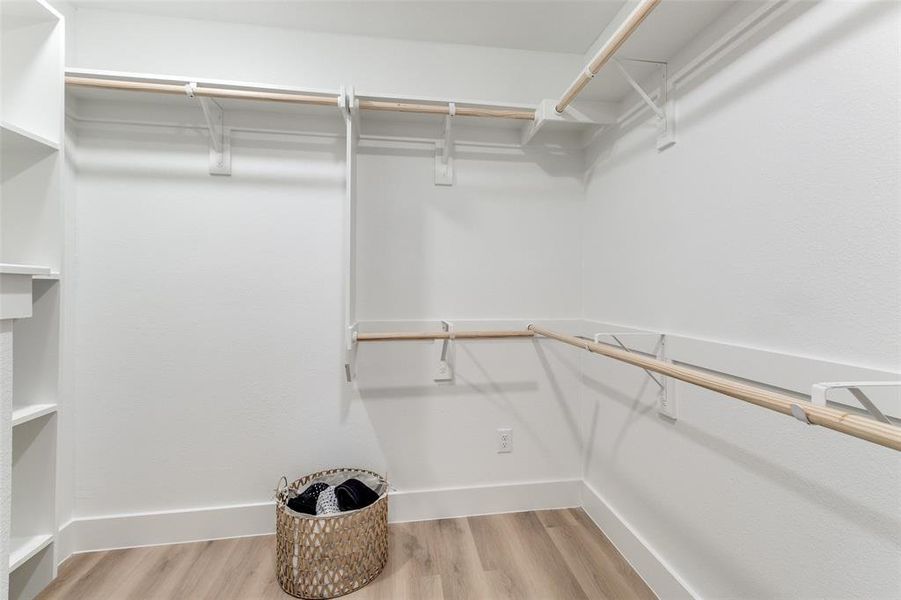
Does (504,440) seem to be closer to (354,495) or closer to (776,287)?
(354,495)

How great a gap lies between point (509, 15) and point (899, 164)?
1419 mm

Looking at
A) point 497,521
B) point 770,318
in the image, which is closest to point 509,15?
point 770,318

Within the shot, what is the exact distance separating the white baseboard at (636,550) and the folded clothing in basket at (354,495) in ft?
3.24

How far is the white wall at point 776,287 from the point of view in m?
0.79

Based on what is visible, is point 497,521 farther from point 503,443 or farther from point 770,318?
point 770,318

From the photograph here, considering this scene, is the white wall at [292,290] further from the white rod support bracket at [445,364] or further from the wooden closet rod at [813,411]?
the wooden closet rod at [813,411]

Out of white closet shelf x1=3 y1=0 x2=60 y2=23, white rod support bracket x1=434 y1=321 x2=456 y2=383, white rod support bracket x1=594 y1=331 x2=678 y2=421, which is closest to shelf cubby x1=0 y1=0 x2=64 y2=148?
white closet shelf x1=3 y1=0 x2=60 y2=23

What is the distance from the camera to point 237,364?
1.73 metres

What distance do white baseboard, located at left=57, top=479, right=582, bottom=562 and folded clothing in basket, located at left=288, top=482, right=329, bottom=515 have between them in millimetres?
293

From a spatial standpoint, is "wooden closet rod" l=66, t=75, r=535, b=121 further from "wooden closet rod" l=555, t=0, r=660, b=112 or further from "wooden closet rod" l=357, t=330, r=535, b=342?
"wooden closet rod" l=357, t=330, r=535, b=342

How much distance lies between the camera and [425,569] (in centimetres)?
151

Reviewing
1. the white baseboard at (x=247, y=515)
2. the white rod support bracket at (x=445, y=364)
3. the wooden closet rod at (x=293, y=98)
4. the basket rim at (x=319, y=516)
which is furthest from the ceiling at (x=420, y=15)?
the white baseboard at (x=247, y=515)

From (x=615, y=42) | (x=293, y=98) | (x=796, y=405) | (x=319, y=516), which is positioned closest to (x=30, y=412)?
(x=319, y=516)

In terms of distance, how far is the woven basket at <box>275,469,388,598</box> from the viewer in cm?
138
